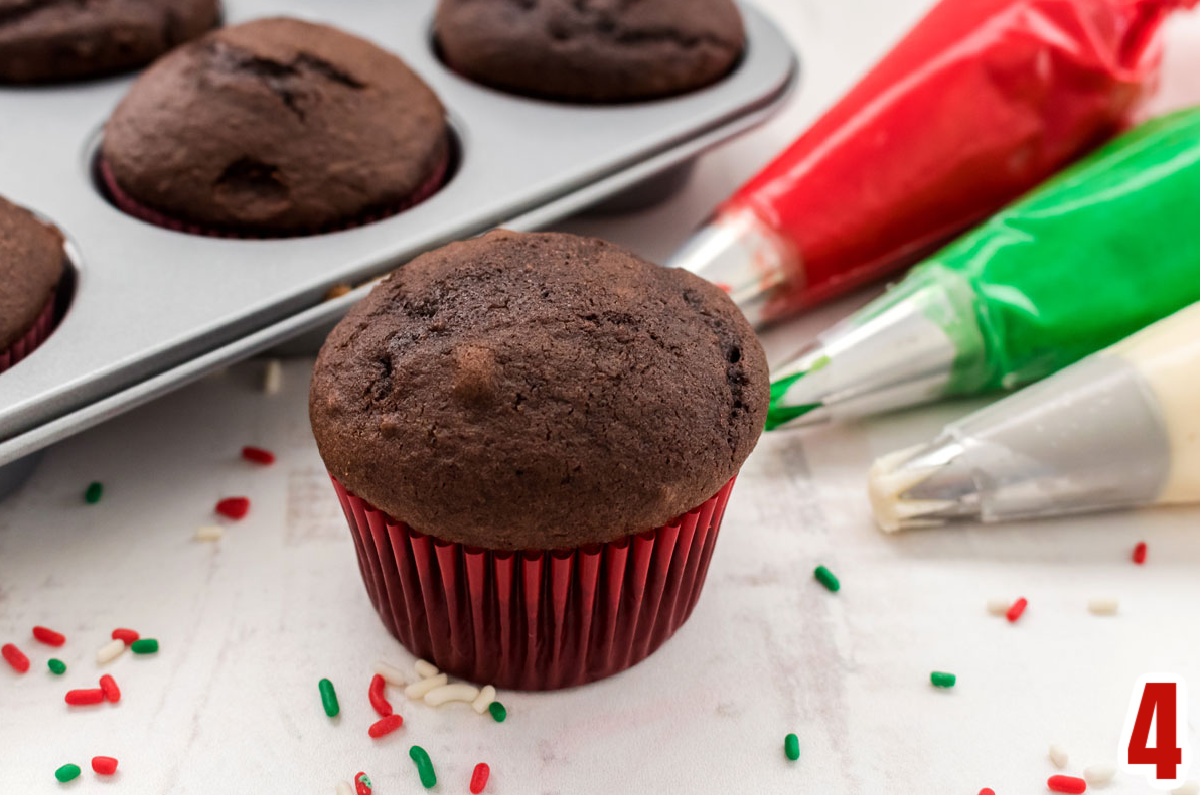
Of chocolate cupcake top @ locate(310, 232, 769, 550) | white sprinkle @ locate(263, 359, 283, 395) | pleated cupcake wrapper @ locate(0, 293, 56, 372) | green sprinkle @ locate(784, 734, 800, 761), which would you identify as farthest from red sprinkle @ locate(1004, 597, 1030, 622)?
pleated cupcake wrapper @ locate(0, 293, 56, 372)

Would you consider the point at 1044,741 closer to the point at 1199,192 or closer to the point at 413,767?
the point at 413,767

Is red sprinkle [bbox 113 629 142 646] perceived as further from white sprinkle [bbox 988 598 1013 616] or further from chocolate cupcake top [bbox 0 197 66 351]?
white sprinkle [bbox 988 598 1013 616]

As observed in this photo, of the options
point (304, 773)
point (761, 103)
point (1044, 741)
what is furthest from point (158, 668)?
point (761, 103)

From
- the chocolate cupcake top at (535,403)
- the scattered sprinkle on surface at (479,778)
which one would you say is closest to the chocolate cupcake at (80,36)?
the chocolate cupcake top at (535,403)

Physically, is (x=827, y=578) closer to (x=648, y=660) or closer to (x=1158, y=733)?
(x=648, y=660)

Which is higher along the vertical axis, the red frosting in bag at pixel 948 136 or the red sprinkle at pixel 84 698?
the red frosting in bag at pixel 948 136

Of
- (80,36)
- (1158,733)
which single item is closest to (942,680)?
(1158,733)

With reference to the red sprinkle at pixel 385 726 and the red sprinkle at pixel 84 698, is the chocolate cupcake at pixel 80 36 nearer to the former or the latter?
the red sprinkle at pixel 84 698
